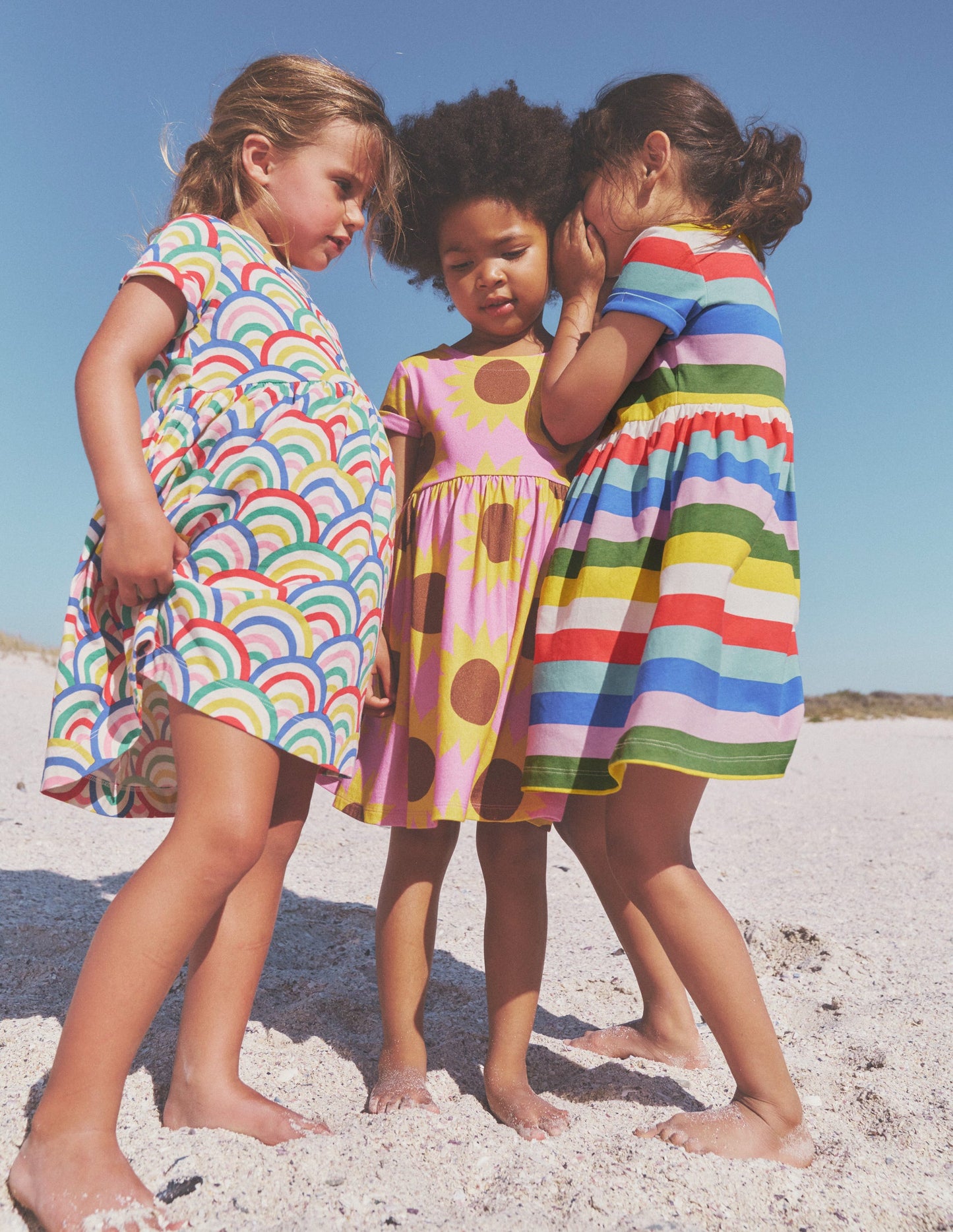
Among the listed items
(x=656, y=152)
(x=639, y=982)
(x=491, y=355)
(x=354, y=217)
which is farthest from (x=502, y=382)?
(x=639, y=982)

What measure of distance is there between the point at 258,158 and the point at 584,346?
0.79m

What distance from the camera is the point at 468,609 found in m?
1.91

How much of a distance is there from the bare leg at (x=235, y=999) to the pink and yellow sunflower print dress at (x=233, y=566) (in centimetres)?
21

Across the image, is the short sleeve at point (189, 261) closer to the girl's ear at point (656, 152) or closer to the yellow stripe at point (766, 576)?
the girl's ear at point (656, 152)

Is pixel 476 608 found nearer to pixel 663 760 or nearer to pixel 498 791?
pixel 498 791

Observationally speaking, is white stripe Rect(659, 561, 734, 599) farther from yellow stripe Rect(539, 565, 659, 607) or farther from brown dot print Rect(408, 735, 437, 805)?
brown dot print Rect(408, 735, 437, 805)

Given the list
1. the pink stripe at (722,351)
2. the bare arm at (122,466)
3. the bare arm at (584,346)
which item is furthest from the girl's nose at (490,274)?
the bare arm at (122,466)

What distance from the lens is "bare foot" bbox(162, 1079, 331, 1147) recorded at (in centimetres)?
152

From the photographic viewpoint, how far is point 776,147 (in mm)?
1979

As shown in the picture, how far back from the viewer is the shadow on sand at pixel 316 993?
1.95 metres

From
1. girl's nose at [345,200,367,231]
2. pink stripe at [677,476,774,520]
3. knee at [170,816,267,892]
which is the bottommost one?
knee at [170,816,267,892]

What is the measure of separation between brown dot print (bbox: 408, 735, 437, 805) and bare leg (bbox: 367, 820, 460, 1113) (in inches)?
4.2

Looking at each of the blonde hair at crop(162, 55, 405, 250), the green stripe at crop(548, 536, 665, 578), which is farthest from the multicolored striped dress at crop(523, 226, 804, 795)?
the blonde hair at crop(162, 55, 405, 250)

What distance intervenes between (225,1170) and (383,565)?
103cm
